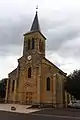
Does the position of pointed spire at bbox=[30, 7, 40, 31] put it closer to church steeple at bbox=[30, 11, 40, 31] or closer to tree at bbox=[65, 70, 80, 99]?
church steeple at bbox=[30, 11, 40, 31]

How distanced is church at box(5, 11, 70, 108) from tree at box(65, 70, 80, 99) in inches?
64.3

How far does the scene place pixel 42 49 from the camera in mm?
49281

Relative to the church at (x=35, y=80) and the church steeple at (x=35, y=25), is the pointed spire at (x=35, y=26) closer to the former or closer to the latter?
the church steeple at (x=35, y=25)

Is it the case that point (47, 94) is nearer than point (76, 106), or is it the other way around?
point (76, 106)

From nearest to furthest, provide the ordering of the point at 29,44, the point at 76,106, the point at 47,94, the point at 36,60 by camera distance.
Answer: the point at 76,106 → the point at 47,94 → the point at 36,60 → the point at 29,44

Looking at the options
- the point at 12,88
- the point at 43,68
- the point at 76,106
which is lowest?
the point at 76,106

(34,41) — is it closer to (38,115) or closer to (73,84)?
(73,84)

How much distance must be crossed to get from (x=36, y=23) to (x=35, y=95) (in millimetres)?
19289

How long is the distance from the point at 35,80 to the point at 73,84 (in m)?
8.41

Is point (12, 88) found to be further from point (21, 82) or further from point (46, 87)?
point (46, 87)

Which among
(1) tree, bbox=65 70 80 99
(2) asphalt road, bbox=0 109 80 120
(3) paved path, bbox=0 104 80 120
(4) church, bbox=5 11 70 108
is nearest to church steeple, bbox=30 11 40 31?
(4) church, bbox=5 11 70 108

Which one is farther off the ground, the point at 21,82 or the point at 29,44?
the point at 29,44

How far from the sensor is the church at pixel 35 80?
1621 inches

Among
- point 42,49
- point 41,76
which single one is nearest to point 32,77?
point 41,76
